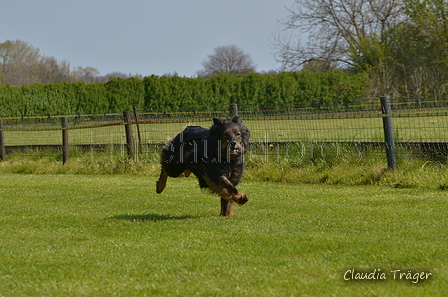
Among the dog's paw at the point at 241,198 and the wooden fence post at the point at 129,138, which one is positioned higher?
the wooden fence post at the point at 129,138

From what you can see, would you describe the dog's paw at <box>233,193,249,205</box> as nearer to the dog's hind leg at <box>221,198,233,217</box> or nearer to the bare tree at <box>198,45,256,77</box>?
the dog's hind leg at <box>221,198,233,217</box>

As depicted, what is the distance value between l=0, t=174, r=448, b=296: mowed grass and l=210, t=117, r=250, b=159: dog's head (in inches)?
32.7

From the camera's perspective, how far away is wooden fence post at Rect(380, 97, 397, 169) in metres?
10.5

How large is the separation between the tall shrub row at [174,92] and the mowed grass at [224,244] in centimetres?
3018

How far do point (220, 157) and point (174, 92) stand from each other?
32.5 meters

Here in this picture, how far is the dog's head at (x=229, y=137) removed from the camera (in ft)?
23.0

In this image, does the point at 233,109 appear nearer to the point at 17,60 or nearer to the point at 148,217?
the point at 148,217

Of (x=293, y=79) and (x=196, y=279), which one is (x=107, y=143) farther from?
(x=293, y=79)

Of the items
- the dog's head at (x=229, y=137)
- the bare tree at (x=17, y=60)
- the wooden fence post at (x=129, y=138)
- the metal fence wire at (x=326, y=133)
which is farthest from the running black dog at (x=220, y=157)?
the bare tree at (x=17, y=60)

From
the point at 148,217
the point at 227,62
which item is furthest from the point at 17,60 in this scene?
the point at 148,217

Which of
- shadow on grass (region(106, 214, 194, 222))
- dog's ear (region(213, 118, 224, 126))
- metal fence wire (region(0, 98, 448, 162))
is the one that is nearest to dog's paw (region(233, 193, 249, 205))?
shadow on grass (region(106, 214, 194, 222))

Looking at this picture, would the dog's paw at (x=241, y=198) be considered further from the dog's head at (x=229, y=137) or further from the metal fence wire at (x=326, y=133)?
the metal fence wire at (x=326, y=133)

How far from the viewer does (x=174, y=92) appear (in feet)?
129

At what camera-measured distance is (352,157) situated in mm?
11328
